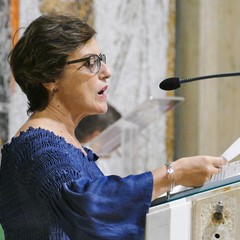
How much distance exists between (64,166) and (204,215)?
367 millimetres

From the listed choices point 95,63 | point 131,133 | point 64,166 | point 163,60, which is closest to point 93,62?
point 95,63

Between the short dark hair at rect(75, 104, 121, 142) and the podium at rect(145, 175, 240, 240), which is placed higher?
the short dark hair at rect(75, 104, 121, 142)

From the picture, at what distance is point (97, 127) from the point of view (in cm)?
434

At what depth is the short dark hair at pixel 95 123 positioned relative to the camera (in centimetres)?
430

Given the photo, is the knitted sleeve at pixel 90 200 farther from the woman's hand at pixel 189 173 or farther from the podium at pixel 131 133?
the podium at pixel 131 133

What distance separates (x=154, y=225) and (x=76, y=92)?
1.73ft

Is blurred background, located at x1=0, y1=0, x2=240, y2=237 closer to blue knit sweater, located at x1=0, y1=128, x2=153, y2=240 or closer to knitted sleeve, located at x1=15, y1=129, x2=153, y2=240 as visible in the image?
blue knit sweater, located at x1=0, y1=128, x2=153, y2=240

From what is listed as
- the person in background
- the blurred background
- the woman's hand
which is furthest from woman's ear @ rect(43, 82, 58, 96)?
the person in background

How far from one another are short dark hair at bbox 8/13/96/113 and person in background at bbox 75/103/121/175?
2.19 m

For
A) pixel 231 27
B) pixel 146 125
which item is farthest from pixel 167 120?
pixel 231 27

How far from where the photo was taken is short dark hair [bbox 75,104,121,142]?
4.30m

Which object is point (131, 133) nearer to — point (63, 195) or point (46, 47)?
point (46, 47)

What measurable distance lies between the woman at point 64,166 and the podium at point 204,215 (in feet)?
0.16

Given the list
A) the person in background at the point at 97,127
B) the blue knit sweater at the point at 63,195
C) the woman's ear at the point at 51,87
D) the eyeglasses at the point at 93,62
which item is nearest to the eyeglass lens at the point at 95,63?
the eyeglasses at the point at 93,62
